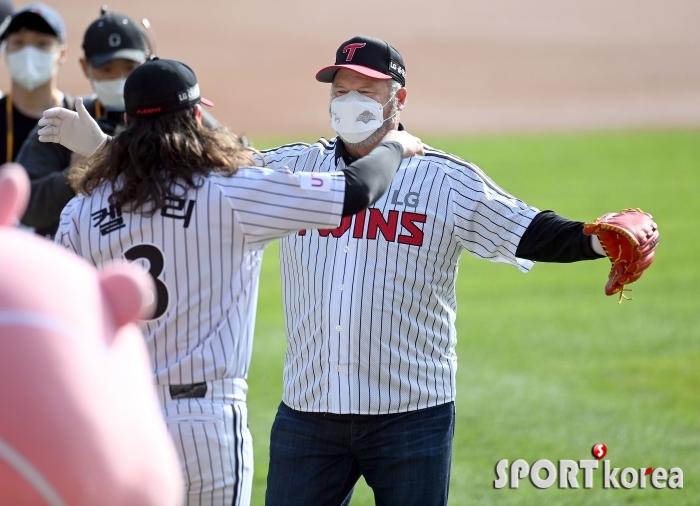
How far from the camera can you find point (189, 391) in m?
2.95

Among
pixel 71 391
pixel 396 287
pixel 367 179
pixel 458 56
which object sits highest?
pixel 458 56

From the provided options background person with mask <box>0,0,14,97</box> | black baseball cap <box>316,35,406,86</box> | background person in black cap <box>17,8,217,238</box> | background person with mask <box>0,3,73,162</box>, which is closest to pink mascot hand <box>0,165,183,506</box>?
black baseball cap <box>316,35,406,86</box>

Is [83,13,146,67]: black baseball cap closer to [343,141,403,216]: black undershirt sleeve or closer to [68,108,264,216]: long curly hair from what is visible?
[68,108,264,216]: long curly hair

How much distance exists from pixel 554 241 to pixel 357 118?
889mm

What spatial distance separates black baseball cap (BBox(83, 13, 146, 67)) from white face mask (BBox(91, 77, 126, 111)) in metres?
0.11

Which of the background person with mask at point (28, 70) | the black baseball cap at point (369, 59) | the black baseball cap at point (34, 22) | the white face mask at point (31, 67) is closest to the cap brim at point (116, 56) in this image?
the background person with mask at point (28, 70)

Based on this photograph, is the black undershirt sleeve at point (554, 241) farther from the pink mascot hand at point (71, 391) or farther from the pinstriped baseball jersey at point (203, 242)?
the pink mascot hand at point (71, 391)

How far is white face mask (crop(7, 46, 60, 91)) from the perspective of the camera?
584cm

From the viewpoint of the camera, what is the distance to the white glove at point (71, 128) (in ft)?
11.4

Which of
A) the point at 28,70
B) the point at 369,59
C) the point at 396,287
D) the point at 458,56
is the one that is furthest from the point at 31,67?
the point at 458,56

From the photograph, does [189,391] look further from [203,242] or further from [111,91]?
[111,91]

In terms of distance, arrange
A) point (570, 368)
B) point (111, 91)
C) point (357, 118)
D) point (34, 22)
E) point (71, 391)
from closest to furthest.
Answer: point (71, 391) < point (357, 118) < point (111, 91) < point (34, 22) < point (570, 368)

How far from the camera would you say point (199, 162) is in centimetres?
288

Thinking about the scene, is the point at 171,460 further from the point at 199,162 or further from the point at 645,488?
the point at 645,488
